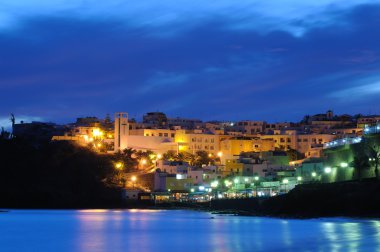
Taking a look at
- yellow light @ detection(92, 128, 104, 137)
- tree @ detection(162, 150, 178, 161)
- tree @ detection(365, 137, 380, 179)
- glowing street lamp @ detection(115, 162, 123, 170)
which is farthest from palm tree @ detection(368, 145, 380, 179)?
yellow light @ detection(92, 128, 104, 137)

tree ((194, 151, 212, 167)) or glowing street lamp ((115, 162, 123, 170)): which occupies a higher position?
tree ((194, 151, 212, 167))

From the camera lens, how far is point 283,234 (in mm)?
38969

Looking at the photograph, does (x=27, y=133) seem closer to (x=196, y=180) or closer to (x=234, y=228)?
(x=196, y=180)

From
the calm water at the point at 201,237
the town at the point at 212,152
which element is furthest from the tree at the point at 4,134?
the calm water at the point at 201,237

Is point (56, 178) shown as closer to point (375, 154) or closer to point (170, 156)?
point (170, 156)

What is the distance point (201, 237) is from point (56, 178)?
54216mm

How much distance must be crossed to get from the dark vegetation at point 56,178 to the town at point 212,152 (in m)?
2.37

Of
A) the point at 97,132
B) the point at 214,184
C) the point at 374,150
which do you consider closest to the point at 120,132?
the point at 97,132

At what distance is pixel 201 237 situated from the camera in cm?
3966

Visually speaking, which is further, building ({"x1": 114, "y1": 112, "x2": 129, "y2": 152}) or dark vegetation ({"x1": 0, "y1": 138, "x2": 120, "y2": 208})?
building ({"x1": 114, "y1": 112, "x2": 129, "y2": 152})

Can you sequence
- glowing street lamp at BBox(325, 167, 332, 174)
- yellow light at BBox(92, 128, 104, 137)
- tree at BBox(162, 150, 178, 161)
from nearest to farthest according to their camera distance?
glowing street lamp at BBox(325, 167, 332, 174)
tree at BBox(162, 150, 178, 161)
yellow light at BBox(92, 128, 104, 137)

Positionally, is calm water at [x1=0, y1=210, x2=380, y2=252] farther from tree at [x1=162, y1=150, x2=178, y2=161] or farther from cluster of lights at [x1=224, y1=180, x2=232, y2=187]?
tree at [x1=162, y1=150, x2=178, y2=161]

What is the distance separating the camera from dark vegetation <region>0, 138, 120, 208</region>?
8894 cm

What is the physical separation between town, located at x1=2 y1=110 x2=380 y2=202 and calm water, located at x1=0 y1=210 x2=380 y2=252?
17323 mm
